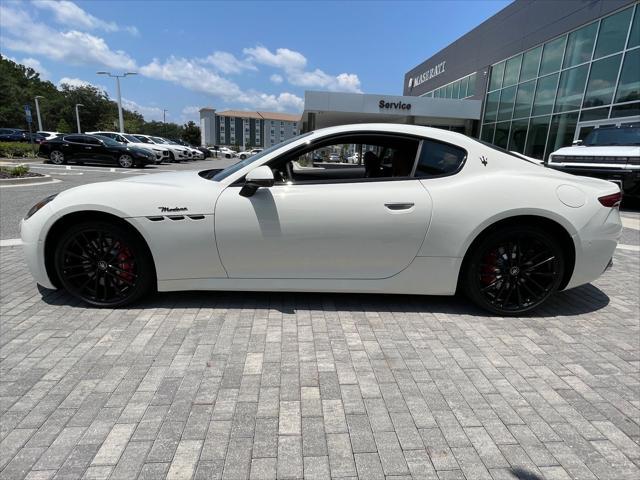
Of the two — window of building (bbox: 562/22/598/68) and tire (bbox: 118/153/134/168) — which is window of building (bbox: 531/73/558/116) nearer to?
window of building (bbox: 562/22/598/68)

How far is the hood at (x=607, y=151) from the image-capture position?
28.4ft

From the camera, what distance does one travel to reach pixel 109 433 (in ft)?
5.95

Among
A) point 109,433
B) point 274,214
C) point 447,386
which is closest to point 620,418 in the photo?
point 447,386

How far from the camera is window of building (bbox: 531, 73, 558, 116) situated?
1738 cm

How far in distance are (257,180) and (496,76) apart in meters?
25.5

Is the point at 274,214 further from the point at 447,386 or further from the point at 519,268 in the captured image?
the point at 519,268

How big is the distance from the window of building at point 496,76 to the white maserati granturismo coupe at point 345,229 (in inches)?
922

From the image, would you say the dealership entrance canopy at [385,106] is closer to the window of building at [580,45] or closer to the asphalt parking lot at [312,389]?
the window of building at [580,45]

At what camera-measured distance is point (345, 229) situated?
2.87m

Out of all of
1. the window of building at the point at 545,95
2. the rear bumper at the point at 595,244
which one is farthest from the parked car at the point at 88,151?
the window of building at the point at 545,95

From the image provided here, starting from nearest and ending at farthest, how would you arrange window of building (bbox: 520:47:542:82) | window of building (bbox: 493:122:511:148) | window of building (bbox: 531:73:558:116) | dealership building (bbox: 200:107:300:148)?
window of building (bbox: 531:73:558:116), window of building (bbox: 520:47:542:82), window of building (bbox: 493:122:511:148), dealership building (bbox: 200:107:300:148)

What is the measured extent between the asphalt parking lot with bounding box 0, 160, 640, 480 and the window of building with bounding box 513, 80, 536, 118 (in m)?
19.4

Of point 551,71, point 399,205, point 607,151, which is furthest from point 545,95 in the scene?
point 399,205

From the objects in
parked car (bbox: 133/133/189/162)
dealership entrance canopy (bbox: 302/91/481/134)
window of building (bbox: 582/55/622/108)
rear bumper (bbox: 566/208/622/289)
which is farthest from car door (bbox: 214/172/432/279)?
parked car (bbox: 133/133/189/162)
